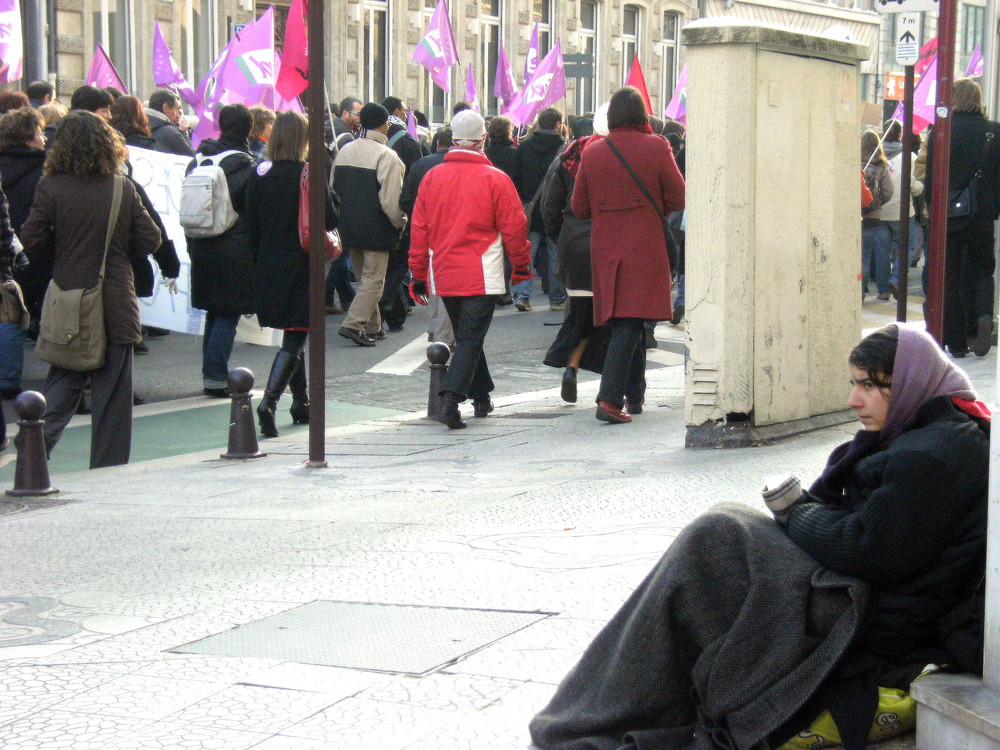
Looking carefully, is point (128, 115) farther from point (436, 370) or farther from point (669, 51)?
point (669, 51)

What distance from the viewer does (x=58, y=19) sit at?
21.6m

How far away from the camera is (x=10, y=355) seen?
934 centimetres

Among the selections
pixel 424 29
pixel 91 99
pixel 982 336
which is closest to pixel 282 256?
pixel 91 99

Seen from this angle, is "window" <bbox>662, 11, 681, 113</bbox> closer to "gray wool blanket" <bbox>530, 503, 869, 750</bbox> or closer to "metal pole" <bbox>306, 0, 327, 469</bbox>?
"metal pole" <bbox>306, 0, 327, 469</bbox>

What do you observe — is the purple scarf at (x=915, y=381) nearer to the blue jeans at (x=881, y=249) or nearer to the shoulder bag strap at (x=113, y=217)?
the shoulder bag strap at (x=113, y=217)

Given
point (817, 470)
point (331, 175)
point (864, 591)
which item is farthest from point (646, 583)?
point (331, 175)

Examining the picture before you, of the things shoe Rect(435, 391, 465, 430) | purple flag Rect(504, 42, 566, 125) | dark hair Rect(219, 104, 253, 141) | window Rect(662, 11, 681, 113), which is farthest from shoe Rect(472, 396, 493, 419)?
window Rect(662, 11, 681, 113)

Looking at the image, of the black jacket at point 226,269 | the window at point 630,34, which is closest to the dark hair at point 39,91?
the black jacket at point 226,269

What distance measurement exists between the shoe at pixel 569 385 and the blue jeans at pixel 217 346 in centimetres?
234

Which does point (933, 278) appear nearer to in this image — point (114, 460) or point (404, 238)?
point (114, 460)

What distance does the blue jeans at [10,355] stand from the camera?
30.3 feet

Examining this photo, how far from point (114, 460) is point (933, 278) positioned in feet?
14.7

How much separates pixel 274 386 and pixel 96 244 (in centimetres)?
165

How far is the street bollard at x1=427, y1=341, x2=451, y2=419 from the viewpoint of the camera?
9.16 metres
